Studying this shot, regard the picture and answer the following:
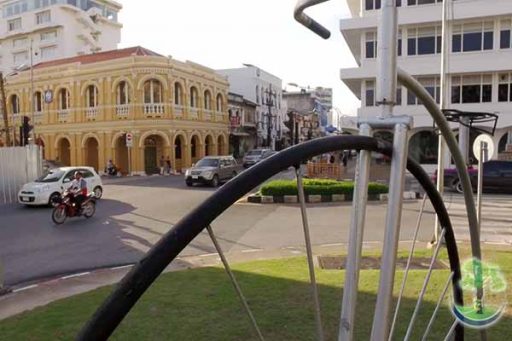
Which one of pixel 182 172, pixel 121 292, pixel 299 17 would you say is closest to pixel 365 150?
pixel 299 17

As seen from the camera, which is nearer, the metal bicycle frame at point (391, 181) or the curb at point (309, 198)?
the metal bicycle frame at point (391, 181)

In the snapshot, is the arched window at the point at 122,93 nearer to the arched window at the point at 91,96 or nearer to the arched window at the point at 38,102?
the arched window at the point at 91,96

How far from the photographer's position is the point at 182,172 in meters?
40.2

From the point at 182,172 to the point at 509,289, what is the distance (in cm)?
3481

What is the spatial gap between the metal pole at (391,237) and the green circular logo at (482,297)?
6.39 feet

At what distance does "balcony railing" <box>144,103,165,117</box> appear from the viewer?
3828 centimetres

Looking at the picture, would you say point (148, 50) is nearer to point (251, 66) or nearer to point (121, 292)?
point (251, 66)

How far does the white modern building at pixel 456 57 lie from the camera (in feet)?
92.4

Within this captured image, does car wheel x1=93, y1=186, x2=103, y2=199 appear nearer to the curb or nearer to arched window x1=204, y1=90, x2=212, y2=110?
the curb

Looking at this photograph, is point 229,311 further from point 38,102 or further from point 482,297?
point 38,102

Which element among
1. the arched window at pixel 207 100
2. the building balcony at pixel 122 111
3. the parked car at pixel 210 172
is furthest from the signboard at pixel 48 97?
the parked car at pixel 210 172

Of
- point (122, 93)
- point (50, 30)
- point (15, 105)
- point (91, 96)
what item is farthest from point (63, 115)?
point (50, 30)

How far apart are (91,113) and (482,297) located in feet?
128

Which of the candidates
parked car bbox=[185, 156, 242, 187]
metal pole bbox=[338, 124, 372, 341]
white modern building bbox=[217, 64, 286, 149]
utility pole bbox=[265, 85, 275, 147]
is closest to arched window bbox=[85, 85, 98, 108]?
parked car bbox=[185, 156, 242, 187]
